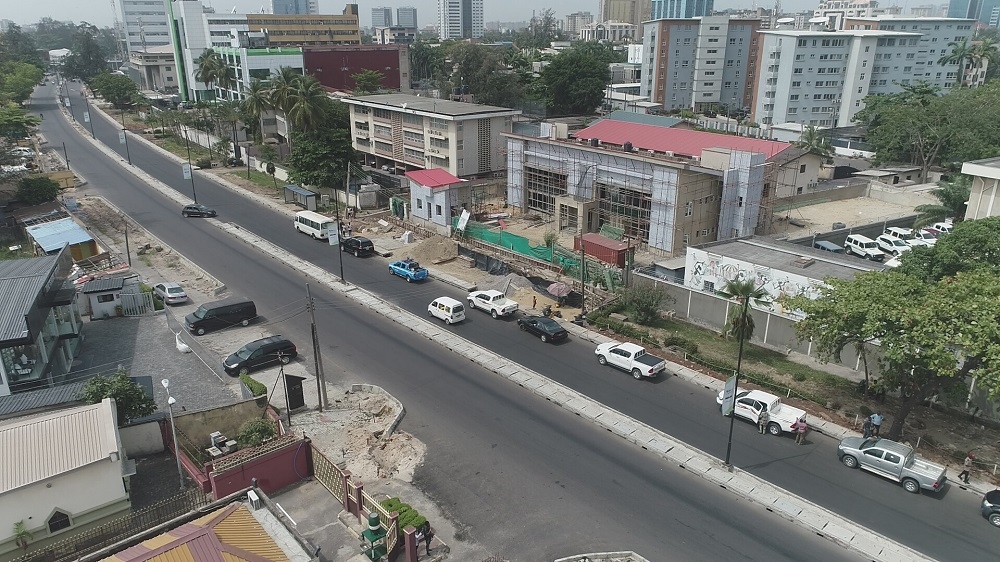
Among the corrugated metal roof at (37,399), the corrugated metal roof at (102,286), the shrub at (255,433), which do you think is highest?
the corrugated metal roof at (37,399)

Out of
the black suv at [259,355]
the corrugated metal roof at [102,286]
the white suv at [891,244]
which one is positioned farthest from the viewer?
the white suv at [891,244]

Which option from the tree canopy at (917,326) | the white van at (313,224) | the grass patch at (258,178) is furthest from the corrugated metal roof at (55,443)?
the grass patch at (258,178)

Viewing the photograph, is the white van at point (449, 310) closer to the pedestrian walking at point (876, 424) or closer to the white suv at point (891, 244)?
the pedestrian walking at point (876, 424)

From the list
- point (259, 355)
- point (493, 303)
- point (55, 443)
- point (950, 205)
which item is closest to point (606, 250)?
point (493, 303)

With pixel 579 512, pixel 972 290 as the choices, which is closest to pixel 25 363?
pixel 579 512

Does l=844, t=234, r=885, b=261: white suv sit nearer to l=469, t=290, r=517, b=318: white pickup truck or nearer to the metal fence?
l=469, t=290, r=517, b=318: white pickup truck

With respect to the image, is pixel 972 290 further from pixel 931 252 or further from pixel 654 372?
pixel 654 372
